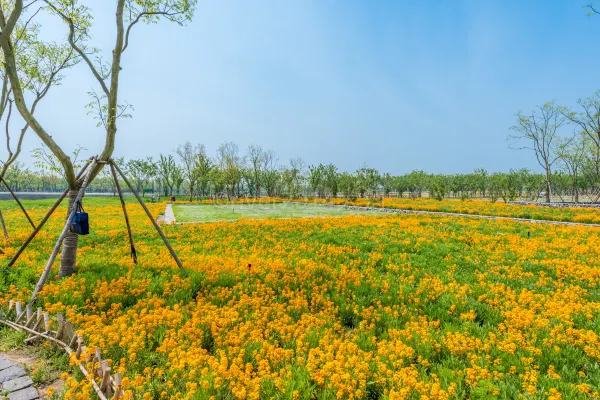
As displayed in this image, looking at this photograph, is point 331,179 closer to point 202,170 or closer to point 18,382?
point 202,170

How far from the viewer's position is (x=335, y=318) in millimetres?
5816

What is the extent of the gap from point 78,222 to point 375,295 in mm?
7079

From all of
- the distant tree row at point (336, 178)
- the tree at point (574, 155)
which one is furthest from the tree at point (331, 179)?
the tree at point (574, 155)

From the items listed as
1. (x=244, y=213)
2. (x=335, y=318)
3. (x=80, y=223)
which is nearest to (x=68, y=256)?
(x=80, y=223)

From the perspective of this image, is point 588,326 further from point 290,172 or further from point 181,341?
point 290,172

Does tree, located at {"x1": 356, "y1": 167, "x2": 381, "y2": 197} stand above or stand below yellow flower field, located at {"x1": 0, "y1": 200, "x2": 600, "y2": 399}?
above

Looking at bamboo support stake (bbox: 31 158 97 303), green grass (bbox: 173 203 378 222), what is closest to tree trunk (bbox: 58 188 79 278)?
bamboo support stake (bbox: 31 158 97 303)

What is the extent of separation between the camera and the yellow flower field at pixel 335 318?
12.2ft

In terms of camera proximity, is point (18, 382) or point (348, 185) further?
point (348, 185)

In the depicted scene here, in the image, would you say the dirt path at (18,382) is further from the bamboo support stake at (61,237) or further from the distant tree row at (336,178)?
the distant tree row at (336,178)

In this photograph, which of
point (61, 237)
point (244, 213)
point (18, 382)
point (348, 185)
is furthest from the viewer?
point (348, 185)

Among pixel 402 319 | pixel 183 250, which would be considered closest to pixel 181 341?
pixel 402 319

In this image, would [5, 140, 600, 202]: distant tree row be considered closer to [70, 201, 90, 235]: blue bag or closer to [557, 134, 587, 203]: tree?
[557, 134, 587, 203]: tree

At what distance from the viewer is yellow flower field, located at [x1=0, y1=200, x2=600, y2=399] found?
12.2 feet
